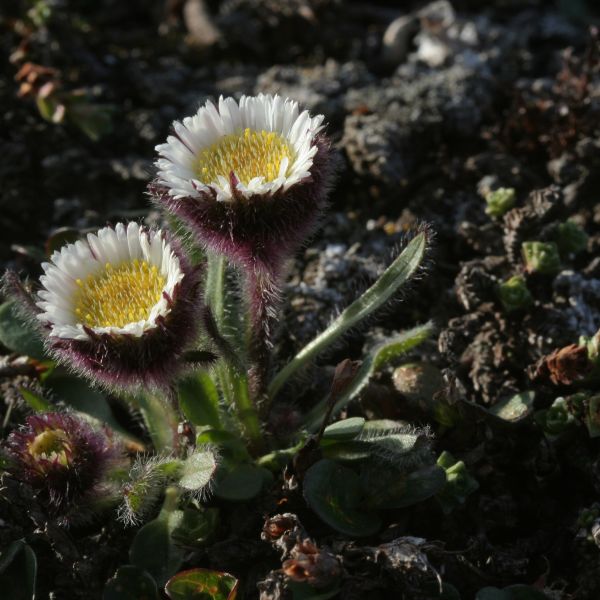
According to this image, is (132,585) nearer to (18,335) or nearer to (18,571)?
(18,571)

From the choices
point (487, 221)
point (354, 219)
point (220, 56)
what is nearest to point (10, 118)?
point (220, 56)

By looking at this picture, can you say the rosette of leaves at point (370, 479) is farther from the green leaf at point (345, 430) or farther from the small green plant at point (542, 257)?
the small green plant at point (542, 257)

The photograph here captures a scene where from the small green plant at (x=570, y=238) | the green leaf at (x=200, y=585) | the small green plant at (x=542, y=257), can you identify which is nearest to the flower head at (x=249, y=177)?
the green leaf at (x=200, y=585)

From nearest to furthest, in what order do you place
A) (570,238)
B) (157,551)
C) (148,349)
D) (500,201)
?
(148,349), (157,551), (570,238), (500,201)

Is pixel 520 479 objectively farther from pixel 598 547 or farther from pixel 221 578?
pixel 221 578

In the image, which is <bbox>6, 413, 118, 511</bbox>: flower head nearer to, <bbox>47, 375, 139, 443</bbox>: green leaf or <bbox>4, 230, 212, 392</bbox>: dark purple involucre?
<bbox>4, 230, 212, 392</bbox>: dark purple involucre

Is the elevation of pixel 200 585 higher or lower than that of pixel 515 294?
lower

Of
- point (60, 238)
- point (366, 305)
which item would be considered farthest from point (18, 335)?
point (366, 305)
